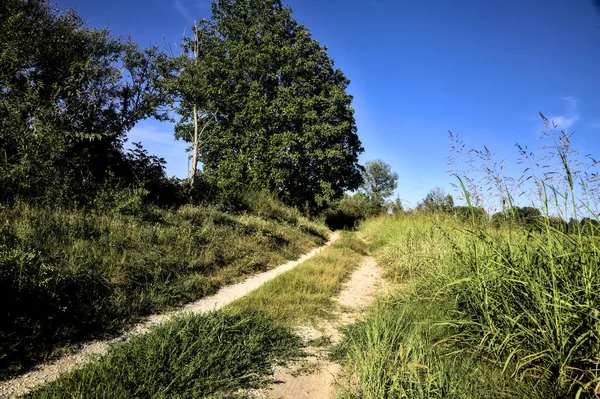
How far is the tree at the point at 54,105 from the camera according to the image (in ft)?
22.4

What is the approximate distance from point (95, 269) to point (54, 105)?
19.6 ft

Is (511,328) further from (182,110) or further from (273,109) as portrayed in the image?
(273,109)

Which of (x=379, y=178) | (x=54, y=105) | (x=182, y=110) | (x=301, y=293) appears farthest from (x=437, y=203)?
(x=379, y=178)

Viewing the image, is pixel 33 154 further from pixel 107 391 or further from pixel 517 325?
pixel 517 325

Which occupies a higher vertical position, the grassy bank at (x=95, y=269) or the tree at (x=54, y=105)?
the tree at (x=54, y=105)

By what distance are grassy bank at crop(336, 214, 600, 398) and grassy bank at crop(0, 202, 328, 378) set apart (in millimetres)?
3290

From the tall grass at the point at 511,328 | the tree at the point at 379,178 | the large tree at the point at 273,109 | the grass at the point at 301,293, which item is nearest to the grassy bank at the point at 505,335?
the tall grass at the point at 511,328

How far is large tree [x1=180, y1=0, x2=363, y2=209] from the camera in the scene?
70.0ft

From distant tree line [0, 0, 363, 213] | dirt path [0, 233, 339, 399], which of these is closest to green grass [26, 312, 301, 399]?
dirt path [0, 233, 339, 399]

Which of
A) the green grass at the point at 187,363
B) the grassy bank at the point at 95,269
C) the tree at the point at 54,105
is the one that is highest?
the tree at the point at 54,105

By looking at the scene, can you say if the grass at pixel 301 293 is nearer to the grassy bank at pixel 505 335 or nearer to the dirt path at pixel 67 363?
the dirt path at pixel 67 363

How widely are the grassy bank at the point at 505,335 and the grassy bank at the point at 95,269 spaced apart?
3290 mm

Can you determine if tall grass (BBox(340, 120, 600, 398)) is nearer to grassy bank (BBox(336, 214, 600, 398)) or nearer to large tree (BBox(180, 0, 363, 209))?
grassy bank (BBox(336, 214, 600, 398))

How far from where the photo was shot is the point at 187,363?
290 cm
